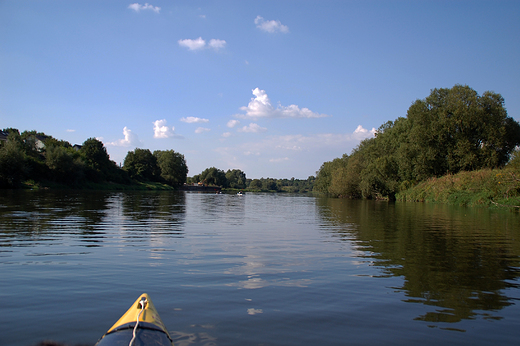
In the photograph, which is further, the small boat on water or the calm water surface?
the calm water surface

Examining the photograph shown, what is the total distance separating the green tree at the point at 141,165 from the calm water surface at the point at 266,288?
110448mm

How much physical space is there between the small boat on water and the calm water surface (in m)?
0.83

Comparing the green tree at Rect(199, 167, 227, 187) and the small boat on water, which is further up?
the green tree at Rect(199, 167, 227, 187)

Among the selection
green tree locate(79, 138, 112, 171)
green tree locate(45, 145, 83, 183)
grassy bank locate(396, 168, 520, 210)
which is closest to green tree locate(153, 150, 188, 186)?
green tree locate(79, 138, 112, 171)

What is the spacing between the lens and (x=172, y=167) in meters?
139

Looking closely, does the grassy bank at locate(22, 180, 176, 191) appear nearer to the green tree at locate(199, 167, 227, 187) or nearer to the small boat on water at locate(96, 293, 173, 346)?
the green tree at locate(199, 167, 227, 187)

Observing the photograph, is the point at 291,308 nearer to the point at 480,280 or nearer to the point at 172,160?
the point at 480,280

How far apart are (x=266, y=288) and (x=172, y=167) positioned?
13708 centimetres

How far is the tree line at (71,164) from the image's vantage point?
56688 mm

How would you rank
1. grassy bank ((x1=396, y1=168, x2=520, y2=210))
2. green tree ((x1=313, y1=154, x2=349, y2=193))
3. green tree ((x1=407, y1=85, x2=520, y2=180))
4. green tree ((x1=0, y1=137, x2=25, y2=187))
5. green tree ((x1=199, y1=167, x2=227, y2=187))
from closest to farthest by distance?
grassy bank ((x1=396, y1=168, x2=520, y2=210)) → green tree ((x1=407, y1=85, x2=520, y2=180)) → green tree ((x1=0, y1=137, x2=25, y2=187)) → green tree ((x1=313, y1=154, x2=349, y2=193)) → green tree ((x1=199, y1=167, x2=227, y2=187))

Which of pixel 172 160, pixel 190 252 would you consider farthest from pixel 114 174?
pixel 190 252

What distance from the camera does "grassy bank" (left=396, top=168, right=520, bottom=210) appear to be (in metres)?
33.3

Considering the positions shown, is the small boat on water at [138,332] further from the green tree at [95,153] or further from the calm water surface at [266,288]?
the green tree at [95,153]

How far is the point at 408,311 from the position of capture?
5883 millimetres
